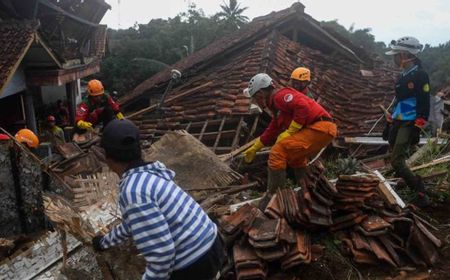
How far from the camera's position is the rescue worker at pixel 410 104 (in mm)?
4754

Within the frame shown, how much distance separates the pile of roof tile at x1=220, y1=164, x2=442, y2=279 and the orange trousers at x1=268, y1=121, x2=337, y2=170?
42cm

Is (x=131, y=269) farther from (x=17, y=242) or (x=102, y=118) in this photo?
(x=102, y=118)

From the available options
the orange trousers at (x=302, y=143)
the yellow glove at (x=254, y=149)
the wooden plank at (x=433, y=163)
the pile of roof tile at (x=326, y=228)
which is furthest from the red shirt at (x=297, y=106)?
the wooden plank at (x=433, y=163)

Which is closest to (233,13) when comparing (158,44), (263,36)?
(158,44)

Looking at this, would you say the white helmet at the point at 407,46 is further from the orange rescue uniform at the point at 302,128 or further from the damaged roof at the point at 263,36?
the damaged roof at the point at 263,36

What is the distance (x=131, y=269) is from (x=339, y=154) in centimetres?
547

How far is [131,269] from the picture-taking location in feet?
10.1

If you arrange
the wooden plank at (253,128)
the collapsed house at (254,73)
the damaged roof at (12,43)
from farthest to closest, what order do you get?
the damaged roof at (12,43) < the collapsed house at (254,73) < the wooden plank at (253,128)

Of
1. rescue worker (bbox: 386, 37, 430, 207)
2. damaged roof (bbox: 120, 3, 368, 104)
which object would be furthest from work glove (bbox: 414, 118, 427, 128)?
damaged roof (bbox: 120, 3, 368, 104)

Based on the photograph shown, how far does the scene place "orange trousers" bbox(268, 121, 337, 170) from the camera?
450 cm

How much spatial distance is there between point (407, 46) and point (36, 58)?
386 inches

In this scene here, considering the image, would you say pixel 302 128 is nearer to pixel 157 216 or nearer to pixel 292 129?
pixel 292 129

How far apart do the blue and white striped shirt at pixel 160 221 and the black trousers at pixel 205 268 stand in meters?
0.04

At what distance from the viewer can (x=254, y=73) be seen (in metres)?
9.53
